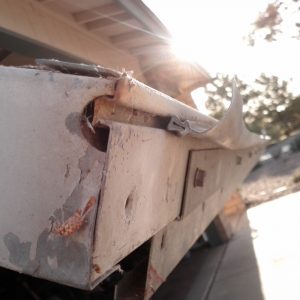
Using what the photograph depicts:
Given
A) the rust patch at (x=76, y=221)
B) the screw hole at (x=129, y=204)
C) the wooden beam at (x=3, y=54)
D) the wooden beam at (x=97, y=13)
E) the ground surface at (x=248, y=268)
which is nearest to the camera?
the rust patch at (x=76, y=221)

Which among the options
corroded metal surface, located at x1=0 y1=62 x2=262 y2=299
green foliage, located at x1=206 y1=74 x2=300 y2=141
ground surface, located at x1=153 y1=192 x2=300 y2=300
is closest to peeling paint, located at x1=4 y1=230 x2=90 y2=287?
corroded metal surface, located at x1=0 y1=62 x2=262 y2=299

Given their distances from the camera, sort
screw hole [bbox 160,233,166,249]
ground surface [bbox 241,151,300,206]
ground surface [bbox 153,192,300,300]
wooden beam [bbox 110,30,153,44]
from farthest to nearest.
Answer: ground surface [bbox 241,151,300,206] < wooden beam [bbox 110,30,153,44] < ground surface [bbox 153,192,300,300] < screw hole [bbox 160,233,166,249]

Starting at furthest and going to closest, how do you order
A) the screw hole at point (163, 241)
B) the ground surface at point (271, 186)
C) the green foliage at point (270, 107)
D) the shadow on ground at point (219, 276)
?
the green foliage at point (270, 107) → the ground surface at point (271, 186) → the shadow on ground at point (219, 276) → the screw hole at point (163, 241)

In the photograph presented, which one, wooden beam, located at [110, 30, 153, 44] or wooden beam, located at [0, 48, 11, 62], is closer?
wooden beam, located at [0, 48, 11, 62]

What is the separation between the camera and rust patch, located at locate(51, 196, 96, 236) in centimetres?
113

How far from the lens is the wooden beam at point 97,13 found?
3.87 m

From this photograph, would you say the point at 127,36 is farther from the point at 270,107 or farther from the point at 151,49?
the point at 270,107

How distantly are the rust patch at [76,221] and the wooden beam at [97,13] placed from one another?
3014 mm

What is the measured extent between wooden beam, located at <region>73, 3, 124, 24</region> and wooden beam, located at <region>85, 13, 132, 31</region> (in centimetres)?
10

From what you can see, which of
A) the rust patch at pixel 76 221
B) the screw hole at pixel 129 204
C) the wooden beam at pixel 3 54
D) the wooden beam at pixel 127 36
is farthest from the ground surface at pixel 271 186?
the rust patch at pixel 76 221

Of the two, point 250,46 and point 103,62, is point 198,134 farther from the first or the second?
point 250,46

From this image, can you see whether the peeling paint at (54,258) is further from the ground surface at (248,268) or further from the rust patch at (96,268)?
the ground surface at (248,268)

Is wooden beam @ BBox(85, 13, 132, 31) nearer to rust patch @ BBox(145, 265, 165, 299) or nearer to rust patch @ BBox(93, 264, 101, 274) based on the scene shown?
rust patch @ BBox(145, 265, 165, 299)

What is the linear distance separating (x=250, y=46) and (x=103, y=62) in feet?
40.4
